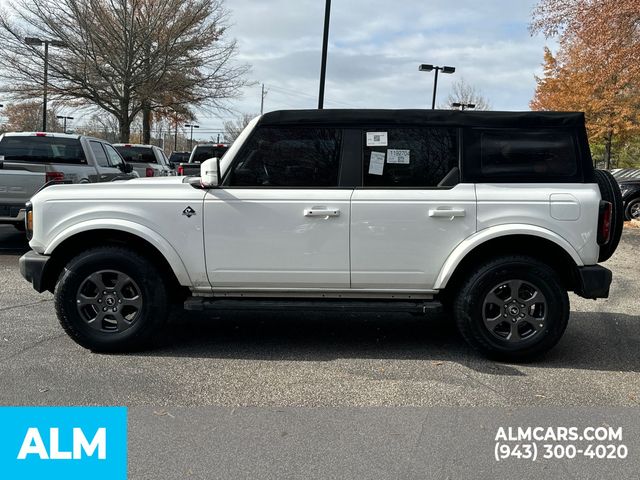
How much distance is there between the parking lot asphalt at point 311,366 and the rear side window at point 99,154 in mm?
4821

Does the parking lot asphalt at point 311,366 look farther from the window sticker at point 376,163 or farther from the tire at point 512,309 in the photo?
the window sticker at point 376,163

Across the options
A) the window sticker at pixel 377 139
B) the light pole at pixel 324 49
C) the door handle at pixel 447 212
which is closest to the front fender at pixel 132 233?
the window sticker at pixel 377 139

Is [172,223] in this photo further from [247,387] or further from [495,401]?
[495,401]

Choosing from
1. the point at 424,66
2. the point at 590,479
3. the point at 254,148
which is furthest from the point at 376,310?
the point at 424,66

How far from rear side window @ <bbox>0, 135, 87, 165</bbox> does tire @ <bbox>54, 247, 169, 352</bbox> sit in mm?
5666

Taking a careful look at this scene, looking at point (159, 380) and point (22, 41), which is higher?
point (22, 41)

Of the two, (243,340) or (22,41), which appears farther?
(22,41)

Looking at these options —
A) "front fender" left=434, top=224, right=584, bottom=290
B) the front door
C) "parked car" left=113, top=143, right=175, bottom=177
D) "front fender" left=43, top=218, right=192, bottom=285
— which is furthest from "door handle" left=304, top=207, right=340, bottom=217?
"parked car" left=113, top=143, right=175, bottom=177

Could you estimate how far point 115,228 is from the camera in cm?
459

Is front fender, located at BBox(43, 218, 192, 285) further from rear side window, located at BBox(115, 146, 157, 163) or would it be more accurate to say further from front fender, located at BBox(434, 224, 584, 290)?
rear side window, located at BBox(115, 146, 157, 163)

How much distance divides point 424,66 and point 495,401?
25.3 m

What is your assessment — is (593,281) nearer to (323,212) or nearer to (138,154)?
(323,212)

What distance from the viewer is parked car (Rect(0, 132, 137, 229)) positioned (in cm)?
898

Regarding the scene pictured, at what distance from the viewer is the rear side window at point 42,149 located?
941 centimetres
